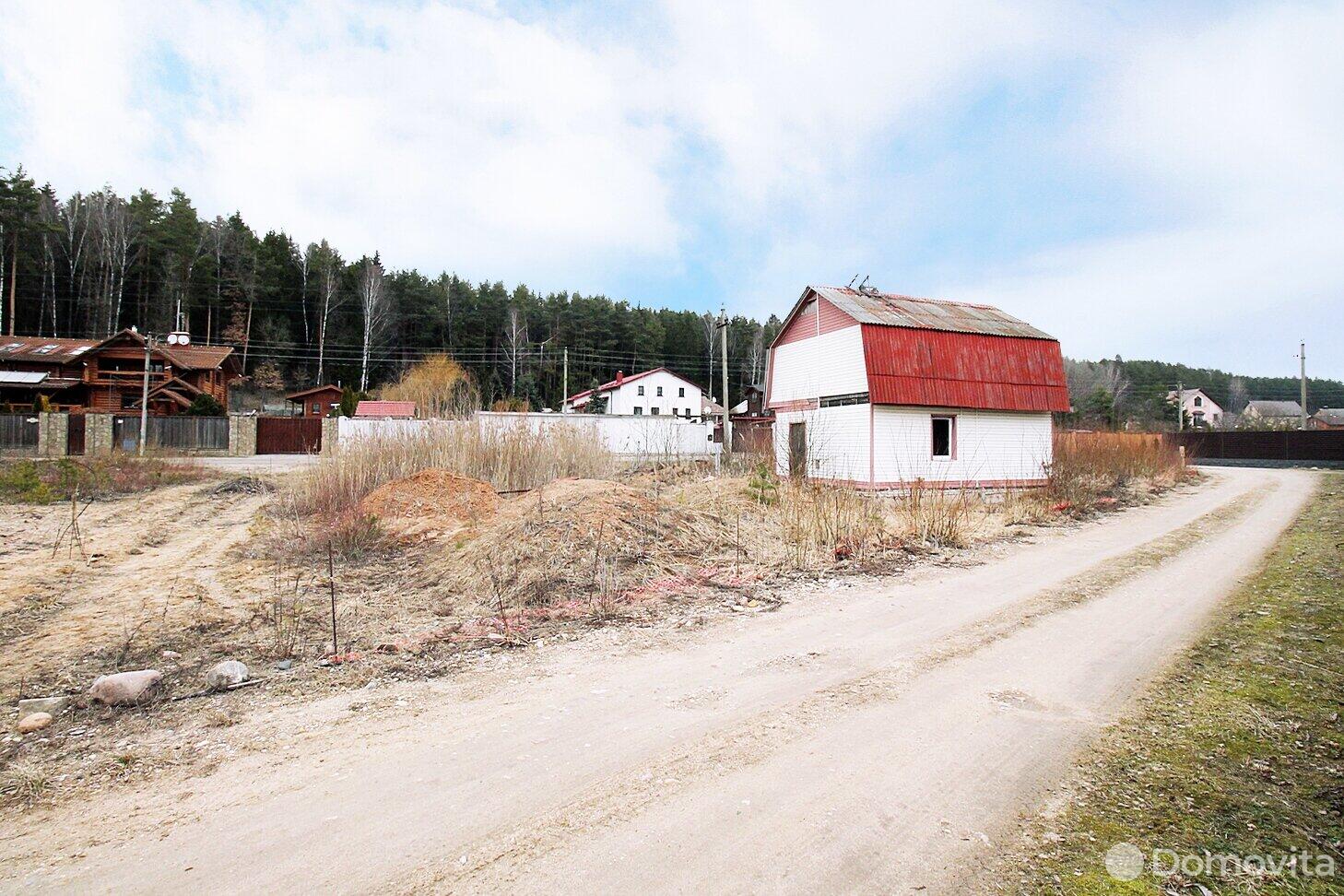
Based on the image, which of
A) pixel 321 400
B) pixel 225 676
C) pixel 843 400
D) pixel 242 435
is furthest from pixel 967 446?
pixel 321 400

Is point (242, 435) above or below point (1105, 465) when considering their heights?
above

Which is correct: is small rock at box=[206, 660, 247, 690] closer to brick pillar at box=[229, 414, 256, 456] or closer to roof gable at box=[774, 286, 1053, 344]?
roof gable at box=[774, 286, 1053, 344]

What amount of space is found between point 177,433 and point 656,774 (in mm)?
35597

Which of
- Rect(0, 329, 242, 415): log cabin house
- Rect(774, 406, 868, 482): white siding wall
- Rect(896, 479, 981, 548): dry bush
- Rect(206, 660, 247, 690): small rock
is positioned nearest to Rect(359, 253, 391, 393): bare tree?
Rect(0, 329, 242, 415): log cabin house

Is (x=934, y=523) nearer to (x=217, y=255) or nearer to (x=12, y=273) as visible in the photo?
(x=12, y=273)

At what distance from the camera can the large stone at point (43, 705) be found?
155 inches

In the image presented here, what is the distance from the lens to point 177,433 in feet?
99.2

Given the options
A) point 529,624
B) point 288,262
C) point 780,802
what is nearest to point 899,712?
point 780,802

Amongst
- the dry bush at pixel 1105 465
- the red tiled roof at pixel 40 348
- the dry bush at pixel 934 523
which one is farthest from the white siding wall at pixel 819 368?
the red tiled roof at pixel 40 348

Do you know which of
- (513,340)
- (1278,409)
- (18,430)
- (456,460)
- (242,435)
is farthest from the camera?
(1278,409)

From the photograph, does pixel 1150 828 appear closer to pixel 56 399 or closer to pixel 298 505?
pixel 298 505

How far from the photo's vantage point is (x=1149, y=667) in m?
4.80

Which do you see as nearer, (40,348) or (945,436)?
(945,436)

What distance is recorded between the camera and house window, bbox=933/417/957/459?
60.5 feet
